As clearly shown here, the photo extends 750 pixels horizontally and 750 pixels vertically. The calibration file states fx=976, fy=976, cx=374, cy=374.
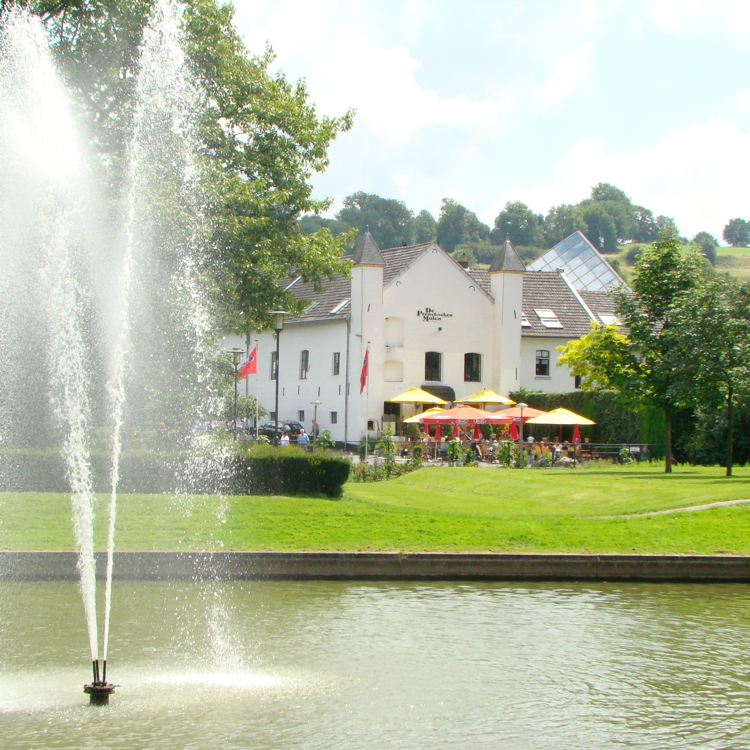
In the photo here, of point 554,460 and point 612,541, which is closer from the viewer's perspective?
point 612,541

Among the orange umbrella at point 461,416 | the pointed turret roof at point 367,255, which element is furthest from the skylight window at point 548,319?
the orange umbrella at point 461,416

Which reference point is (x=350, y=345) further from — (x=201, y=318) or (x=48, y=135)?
(x=48, y=135)

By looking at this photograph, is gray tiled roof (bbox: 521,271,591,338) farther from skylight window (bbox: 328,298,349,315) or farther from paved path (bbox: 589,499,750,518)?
paved path (bbox: 589,499,750,518)

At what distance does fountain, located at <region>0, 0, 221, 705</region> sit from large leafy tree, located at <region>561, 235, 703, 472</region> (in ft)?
45.2

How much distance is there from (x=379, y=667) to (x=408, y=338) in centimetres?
4643

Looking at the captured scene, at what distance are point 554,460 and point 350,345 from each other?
1979 cm

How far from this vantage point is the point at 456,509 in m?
23.0

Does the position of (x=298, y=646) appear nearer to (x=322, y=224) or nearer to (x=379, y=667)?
Answer: (x=379, y=667)

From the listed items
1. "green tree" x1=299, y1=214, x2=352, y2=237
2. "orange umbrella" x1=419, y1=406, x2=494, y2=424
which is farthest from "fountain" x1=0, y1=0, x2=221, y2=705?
"green tree" x1=299, y1=214, x2=352, y2=237

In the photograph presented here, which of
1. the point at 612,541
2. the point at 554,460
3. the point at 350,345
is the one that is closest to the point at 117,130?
the point at 612,541

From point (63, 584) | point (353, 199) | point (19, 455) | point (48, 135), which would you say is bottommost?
point (63, 584)

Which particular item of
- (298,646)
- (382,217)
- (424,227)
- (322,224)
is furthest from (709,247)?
(298,646)

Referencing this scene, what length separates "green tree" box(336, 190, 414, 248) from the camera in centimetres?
15875

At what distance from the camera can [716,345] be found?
2975 centimetres
